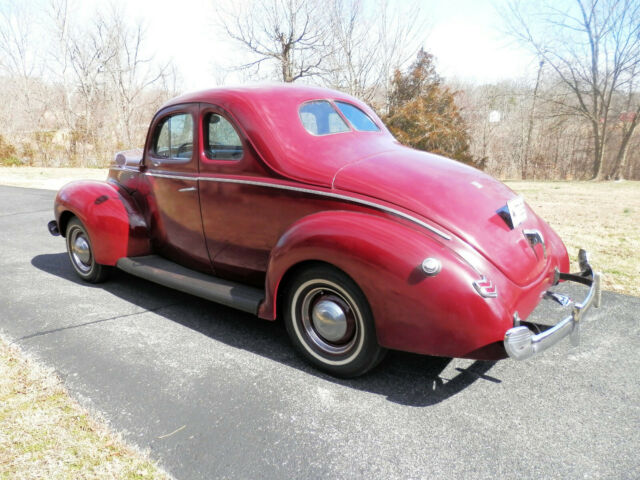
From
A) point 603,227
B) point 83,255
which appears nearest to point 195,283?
point 83,255

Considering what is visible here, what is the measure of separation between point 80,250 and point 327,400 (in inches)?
126

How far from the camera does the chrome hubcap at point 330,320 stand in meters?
2.64

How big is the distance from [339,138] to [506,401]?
6.75 feet

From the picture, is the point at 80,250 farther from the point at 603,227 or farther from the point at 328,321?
the point at 603,227

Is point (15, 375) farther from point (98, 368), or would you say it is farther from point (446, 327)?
point (446, 327)

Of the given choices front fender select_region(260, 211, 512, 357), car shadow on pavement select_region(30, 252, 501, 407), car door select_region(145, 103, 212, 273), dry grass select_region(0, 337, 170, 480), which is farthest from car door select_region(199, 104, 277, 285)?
dry grass select_region(0, 337, 170, 480)

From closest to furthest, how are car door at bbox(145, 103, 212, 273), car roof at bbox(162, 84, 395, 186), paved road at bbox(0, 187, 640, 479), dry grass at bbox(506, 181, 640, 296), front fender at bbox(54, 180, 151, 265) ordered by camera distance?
paved road at bbox(0, 187, 640, 479)
car roof at bbox(162, 84, 395, 186)
car door at bbox(145, 103, 212, 273)
front fender at bbox(54, 180, 151, 265)
dry grass at bbox(506, 181, 640, 296)

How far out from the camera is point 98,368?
9.27 ft

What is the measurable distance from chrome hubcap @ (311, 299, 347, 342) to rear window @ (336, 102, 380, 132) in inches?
62.8

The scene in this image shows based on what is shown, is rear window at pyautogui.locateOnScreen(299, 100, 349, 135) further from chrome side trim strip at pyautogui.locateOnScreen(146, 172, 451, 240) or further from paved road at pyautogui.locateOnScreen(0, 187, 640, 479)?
paved road at pyautogui.locateOnScreen(0, 187, 640, 479)

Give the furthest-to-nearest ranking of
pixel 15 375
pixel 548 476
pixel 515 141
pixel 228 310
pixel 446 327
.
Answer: pixel 515 141
pixel 228 310
pixel 15 375
pixel 446 327
pixel 548 476

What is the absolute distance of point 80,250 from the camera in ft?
14.5

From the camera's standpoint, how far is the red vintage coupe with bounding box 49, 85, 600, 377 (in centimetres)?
233

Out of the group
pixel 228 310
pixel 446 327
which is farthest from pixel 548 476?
pixel 228 310
